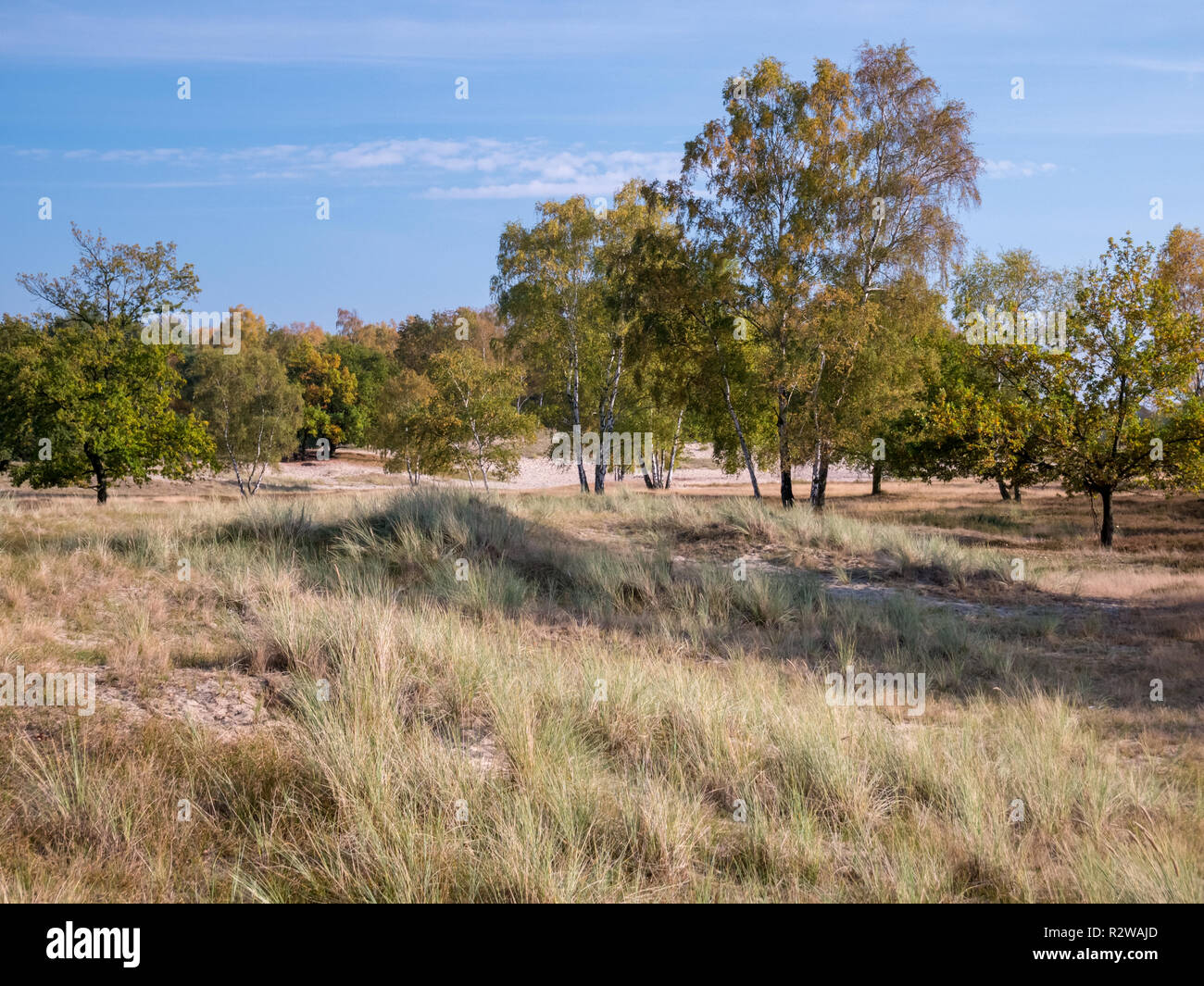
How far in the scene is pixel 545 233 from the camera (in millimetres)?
39188

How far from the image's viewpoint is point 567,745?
18.3ft

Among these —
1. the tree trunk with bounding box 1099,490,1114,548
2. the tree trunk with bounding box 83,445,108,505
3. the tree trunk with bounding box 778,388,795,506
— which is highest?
the tree trunk with bounding box 778,388,795,506

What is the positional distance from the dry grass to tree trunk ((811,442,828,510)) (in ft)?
56.5

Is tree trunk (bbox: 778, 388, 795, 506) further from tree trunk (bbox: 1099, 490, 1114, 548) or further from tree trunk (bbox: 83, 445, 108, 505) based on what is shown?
tree trunk (bbox: 83, 445, 108, 505)

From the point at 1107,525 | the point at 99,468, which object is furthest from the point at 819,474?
the point at 99,468

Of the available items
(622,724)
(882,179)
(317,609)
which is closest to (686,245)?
(882,179)

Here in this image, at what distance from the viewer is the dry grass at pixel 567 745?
4113mm

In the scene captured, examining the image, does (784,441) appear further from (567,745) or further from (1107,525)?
(567,745)

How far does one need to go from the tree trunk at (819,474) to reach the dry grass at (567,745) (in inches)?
677

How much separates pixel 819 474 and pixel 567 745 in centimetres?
2853

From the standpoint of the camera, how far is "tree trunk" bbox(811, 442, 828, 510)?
3009 centimetres

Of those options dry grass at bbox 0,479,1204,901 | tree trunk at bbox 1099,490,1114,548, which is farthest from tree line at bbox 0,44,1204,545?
dry grass at bbox 0,479,1204,901

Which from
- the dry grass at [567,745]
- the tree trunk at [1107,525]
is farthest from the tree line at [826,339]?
the dry grass at [567,745]
